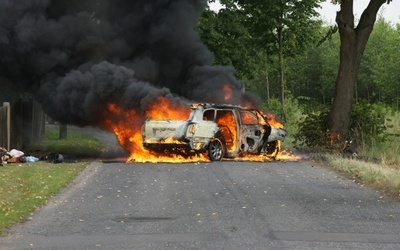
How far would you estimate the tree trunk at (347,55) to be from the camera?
20.1 metres

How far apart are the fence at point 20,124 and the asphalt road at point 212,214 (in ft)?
16.7

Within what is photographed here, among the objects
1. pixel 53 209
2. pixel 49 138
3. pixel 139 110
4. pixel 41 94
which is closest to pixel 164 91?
pixel 139 110

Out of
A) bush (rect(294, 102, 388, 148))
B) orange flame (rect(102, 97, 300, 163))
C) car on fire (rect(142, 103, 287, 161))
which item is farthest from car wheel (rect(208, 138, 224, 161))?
bush (rect(294, 102, 388, 148))

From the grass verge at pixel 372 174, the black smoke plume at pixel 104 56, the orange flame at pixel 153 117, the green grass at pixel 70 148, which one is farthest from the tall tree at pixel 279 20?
the grass verge at pixel 372 174

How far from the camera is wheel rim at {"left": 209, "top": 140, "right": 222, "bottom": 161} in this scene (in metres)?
17.7

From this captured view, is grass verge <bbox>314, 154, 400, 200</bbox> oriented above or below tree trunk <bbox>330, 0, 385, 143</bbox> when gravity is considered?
below

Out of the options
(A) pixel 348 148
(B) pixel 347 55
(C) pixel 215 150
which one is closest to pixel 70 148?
(C) pixel 215 150

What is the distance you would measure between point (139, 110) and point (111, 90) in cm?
114

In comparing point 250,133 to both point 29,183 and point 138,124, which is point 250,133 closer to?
point 138,124

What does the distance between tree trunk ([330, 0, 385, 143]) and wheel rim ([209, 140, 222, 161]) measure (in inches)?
160

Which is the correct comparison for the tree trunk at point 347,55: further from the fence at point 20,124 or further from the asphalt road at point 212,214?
the fence at point 20,124

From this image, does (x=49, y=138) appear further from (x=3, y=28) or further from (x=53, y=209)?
(x=53, y=209)

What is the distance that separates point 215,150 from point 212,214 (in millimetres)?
8648

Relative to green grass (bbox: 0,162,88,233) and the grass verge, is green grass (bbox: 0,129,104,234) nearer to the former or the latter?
green grass (bbox: 0,162,88,233)
